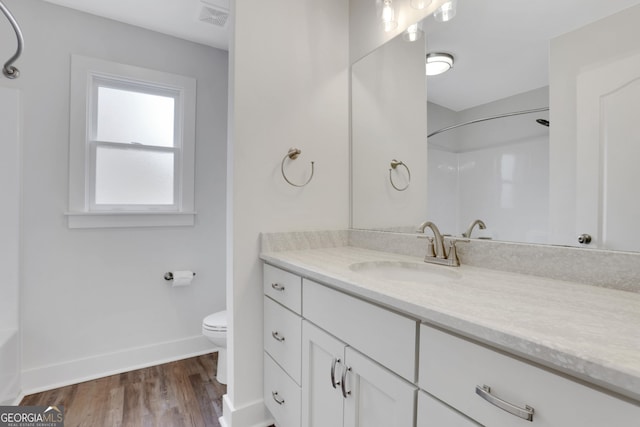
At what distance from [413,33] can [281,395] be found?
180 centimetres

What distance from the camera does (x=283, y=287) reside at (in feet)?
4.40

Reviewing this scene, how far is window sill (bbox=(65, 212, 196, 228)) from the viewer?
1983 millimetres

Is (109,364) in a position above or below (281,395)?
below

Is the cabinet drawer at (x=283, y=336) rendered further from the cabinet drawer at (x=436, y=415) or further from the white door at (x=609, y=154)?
the white door at (x=609, y=154)

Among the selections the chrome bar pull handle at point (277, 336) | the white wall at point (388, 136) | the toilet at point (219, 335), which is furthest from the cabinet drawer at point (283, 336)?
the white wall at point (388, 136)

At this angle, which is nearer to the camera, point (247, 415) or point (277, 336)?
point (277, 336)

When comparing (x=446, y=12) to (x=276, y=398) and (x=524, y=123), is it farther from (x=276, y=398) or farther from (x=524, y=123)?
(x=276, y=398)

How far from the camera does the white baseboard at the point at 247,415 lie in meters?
1.46

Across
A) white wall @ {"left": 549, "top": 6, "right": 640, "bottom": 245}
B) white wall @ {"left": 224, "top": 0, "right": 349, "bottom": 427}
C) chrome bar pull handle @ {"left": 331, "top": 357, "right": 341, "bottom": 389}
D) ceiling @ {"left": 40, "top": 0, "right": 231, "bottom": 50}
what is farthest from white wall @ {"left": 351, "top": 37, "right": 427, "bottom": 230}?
ceiling @ {"left": 40, "top": 0, "right": 231, "bottom": 50}

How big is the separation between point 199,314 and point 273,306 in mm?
1269

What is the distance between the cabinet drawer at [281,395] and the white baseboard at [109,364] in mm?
1114

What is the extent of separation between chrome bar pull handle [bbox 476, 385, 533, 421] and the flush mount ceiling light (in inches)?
50.1

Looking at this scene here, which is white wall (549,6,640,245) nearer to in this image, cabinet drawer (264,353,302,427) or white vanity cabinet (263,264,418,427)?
white vanity cabinet (263,264,418,427)

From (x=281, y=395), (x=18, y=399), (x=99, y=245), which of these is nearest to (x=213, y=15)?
(x=99, y=245)
